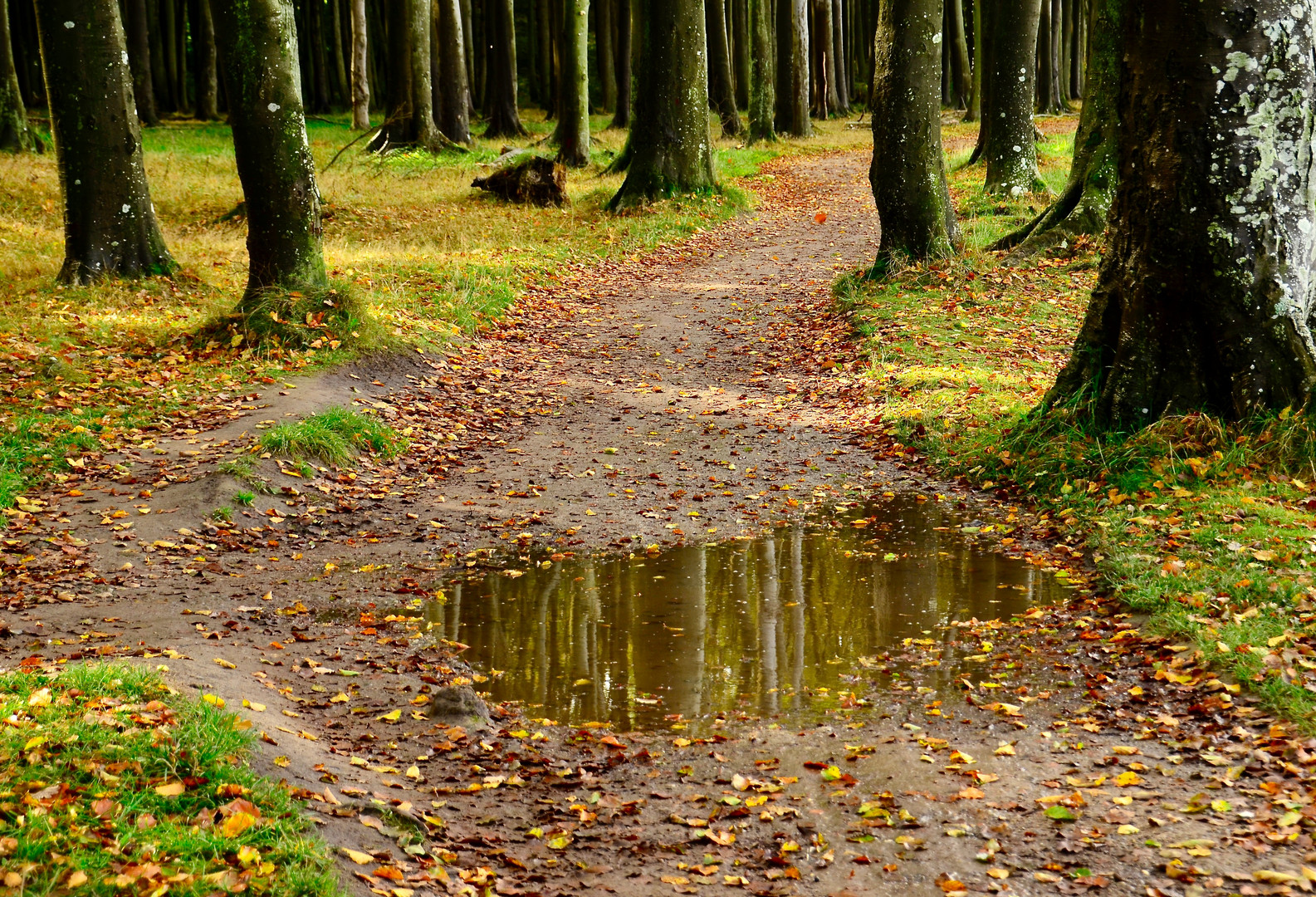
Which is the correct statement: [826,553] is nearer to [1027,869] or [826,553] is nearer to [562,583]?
[562,583]

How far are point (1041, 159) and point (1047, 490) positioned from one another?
15.9 metres

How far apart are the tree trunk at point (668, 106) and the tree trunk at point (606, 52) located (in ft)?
48.3

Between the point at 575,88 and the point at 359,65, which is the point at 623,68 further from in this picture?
the point at 575,88

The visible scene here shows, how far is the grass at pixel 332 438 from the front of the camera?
7.66 metres

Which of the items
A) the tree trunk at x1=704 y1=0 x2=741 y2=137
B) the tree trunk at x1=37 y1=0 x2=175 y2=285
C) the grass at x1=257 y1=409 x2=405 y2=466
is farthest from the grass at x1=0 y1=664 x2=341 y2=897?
the tree trunk at x1=704 y1=0 x2=741 y2=137

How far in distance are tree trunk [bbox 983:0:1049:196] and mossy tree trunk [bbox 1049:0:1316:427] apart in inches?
405

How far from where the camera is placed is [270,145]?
9.78m

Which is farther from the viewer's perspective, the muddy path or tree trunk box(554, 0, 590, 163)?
tree trunk box(554, 0, 590, 163)

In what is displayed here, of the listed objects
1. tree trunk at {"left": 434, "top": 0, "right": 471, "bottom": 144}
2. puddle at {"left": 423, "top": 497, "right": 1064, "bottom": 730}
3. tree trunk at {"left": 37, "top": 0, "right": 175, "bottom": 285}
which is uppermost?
tree trunk at {"left": 434, "top": 0, "right": 471, "bottom": 144}

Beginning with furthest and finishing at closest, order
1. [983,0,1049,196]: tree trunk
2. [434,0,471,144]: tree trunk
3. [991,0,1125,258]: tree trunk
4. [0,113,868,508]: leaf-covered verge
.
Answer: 1. [434,0,471,144]: tree trunk
2. [983,0,1049,196]: tree trunk
3. [991,0,1125,258]: tree trunk
4. [0,113,868,508]: leaf-covered verge

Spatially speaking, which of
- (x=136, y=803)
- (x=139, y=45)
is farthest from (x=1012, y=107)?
(x=139, y=45)

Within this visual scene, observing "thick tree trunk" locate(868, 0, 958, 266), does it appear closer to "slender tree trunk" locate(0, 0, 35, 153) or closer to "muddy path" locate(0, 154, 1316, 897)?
"muddy path" locate(0, 154, 1316, 897)

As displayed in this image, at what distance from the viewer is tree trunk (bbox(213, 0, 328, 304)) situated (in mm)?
9680

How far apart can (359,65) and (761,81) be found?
9799 millimetres
